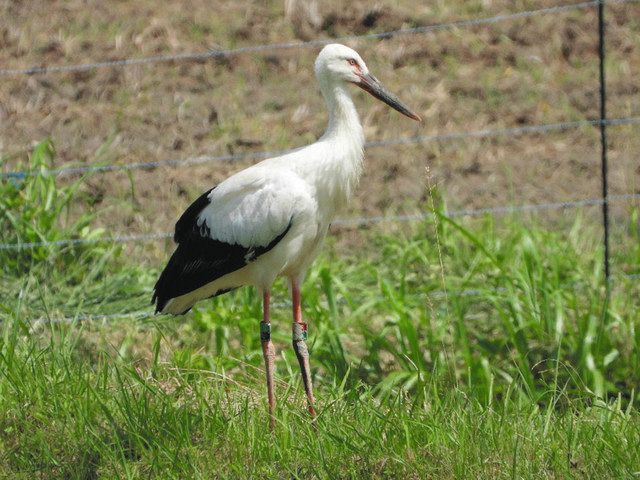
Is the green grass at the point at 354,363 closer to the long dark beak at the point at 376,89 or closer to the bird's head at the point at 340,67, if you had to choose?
the long dark beak at the point at 376,89

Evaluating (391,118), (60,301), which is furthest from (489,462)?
(391,118)

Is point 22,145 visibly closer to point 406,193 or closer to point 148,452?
point 406,193

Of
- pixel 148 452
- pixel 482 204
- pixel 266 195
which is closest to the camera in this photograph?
pixel 148 452

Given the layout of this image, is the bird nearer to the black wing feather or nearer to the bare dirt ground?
the black wing feather

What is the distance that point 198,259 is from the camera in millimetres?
5008

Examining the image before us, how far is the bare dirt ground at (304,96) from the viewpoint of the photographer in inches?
280

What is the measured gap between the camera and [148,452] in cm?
413

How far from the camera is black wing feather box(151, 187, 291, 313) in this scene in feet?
16.2

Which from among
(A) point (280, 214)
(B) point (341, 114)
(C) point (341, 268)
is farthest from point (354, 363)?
(B) point (341, 114)

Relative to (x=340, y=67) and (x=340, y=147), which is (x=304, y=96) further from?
(x=340, y=147)

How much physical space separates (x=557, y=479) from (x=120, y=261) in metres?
3.26

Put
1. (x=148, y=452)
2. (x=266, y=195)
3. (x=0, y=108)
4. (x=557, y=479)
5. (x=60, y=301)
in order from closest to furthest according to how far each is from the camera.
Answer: (x=557, y=479)
(x=148, y=452)
(x=266, y=195)
(x=60, y=301)
(x=0, y=108)

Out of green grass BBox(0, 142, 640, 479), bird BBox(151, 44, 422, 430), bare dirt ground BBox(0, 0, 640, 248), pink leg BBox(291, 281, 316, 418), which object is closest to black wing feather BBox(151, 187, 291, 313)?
bird BBox(151, 44, 422, 430)

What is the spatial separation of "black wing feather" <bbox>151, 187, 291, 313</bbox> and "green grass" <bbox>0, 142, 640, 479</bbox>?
0.68 ft
